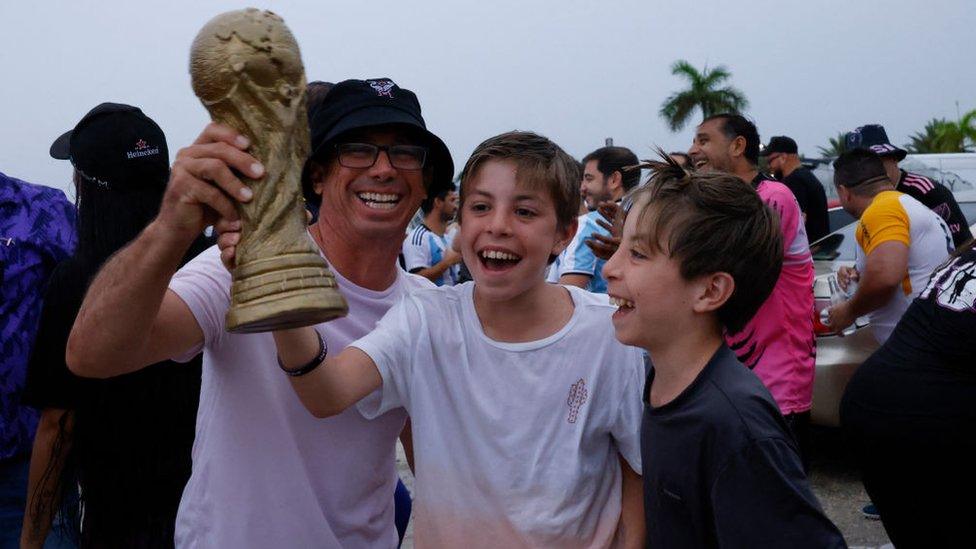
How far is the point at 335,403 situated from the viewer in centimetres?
203

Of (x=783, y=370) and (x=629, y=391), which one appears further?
(x=783, y=370)

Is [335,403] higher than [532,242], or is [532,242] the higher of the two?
[532,242]

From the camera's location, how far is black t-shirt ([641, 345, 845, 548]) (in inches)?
71.1

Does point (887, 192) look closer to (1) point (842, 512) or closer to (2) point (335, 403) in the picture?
(1) point (842, 512)

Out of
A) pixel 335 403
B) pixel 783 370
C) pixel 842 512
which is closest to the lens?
pixel 335 403

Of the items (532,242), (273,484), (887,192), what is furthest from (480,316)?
(887,192)

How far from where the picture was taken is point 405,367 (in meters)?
2.22

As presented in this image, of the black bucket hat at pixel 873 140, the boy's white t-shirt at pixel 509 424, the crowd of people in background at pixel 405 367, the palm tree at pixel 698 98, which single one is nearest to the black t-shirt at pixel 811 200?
the black bucket hat at pixel 873 140

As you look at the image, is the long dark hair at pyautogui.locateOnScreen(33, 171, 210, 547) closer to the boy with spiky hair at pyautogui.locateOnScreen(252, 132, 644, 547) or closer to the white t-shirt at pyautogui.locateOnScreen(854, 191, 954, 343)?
the boy with spiky hair at pyautogui.locateOnScreen(252, 132, 644, 547)

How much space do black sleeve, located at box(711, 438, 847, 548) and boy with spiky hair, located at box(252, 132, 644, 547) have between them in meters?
0.41

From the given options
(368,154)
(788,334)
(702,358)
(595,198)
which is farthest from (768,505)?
(595,198)

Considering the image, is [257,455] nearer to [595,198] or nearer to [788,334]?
[788,334]

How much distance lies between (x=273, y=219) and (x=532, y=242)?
0.87 m

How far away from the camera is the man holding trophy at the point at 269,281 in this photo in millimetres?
1566
